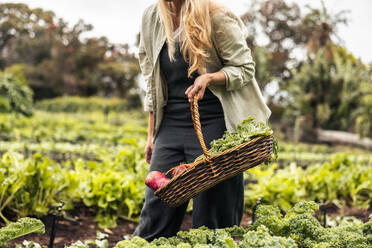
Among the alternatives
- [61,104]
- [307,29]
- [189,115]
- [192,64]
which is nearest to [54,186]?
[189,115]

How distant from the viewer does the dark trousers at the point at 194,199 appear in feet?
6.72

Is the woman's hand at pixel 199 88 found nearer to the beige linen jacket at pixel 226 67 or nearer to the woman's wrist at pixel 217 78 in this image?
the woman's wrist at pixel 217 78

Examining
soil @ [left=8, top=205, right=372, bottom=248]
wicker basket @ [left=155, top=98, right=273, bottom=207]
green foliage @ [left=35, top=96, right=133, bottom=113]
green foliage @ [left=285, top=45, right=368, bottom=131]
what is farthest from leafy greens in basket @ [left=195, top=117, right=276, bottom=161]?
green foliage @ [left=35, top=96, right=133, bottom=113]

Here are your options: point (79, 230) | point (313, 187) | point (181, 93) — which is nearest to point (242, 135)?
point (181, 93)

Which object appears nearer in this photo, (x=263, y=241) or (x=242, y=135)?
(x=263, y=241)

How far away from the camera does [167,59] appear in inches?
80.2

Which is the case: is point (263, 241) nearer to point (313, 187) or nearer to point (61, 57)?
point (313, 187)

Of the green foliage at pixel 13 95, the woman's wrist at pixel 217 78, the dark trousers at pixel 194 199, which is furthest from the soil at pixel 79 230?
the green foliage at pixel 13 95

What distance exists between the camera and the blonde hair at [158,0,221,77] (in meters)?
1.85

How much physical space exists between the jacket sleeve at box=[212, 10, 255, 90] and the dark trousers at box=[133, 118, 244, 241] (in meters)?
0.28

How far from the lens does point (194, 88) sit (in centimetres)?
174

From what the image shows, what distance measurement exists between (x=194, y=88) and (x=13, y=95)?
5.92 metres

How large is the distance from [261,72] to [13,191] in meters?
12.4

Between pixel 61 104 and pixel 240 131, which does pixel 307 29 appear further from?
pixel 240 131
